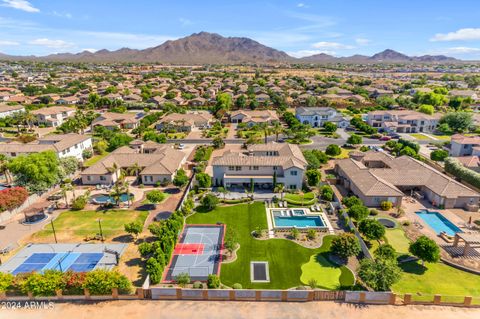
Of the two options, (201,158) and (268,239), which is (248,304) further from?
(201,158)

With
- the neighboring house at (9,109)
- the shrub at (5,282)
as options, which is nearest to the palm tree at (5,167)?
the shrub at (5,282)

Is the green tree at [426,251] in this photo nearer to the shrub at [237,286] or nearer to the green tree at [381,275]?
the green tree at [381,275]

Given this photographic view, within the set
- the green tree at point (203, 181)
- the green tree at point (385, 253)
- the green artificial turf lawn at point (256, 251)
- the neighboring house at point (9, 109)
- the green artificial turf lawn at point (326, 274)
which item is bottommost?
the green artificial turf lawn at point (326, 274)

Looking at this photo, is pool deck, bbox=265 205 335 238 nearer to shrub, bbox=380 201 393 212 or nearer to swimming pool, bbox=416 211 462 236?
shrub, bbox=380 201 393 212

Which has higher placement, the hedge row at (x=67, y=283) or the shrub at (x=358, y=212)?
the shrub at (x=358, y=212)

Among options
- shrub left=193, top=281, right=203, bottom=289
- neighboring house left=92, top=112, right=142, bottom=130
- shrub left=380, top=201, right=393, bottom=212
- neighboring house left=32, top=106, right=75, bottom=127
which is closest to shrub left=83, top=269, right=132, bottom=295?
shrub left=193, top=281, right=203, bottom=289

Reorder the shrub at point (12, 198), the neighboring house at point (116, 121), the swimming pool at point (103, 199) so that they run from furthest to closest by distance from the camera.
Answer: the neighboring house at point (116, 121) → the swimming pool at point (103, 199) → the shrub at point (12, 198)

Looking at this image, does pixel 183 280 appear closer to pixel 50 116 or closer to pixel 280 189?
pixel 280 189
